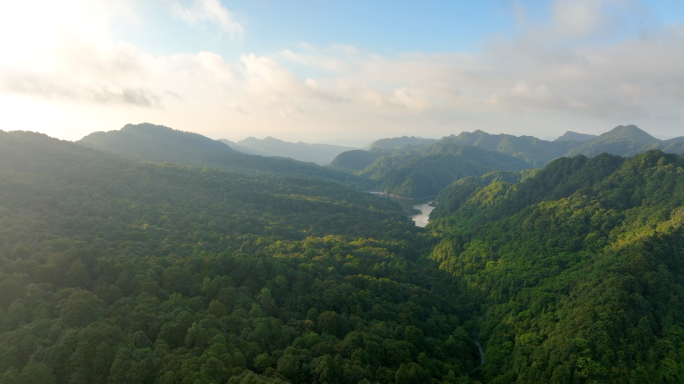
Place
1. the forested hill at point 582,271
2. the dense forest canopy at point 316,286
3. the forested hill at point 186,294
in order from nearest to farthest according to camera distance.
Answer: the forested hill at point 186,294, the dense forest canopy at point 316,286, the forested hill at point 582,271

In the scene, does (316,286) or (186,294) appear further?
(316,286)

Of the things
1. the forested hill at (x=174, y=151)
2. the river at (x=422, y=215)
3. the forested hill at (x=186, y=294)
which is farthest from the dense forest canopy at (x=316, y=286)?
the forested hill at (x=174, y=151)

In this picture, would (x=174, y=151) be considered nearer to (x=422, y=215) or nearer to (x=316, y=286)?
(x=422, y=215)

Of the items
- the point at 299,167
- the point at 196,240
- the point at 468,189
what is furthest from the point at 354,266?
the point at 299,167

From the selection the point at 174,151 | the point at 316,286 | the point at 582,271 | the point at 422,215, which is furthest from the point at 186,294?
the point at 174,151

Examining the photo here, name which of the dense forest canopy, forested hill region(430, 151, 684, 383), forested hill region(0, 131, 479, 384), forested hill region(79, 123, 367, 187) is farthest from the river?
forested hill region(79, 123, 367, 187)

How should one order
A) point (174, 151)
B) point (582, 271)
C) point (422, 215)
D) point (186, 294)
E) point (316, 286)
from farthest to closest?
point (174, 151)
point (422, 215)
point (582, 271)
point (316, 286)
point (186, 294)

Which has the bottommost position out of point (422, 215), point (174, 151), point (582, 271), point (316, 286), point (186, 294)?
point (422, 215)

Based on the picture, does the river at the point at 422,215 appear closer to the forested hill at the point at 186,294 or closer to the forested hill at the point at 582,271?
the forested hill at the point at 582,271
